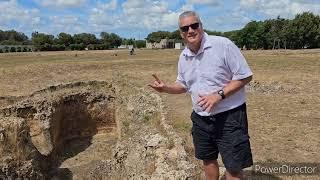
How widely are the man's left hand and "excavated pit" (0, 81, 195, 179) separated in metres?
1.54

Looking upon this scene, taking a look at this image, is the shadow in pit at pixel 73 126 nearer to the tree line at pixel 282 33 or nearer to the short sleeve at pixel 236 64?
the short sleeve at pixel 236 64

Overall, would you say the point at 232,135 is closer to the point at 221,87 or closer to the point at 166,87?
the point at 221,87

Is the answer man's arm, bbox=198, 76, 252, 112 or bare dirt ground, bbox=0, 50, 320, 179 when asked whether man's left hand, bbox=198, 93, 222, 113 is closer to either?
man's arm, bbox=198, 76, 252, 112

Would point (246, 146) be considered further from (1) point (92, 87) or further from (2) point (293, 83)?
(2) point (293, 83)

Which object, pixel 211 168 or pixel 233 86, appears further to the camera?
pixel 211 168

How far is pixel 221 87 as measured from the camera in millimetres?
5398

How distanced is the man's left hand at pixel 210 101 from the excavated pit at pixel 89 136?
60.8 inches

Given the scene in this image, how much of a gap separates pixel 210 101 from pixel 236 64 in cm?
54

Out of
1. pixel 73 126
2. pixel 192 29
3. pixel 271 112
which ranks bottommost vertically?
pixel 73 126

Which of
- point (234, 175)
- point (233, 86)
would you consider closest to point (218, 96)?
point (233, 86)

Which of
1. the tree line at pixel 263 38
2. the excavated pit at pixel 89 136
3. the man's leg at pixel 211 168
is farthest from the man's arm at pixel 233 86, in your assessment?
the tree line at pixel 263 38

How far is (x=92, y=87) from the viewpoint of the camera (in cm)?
2264

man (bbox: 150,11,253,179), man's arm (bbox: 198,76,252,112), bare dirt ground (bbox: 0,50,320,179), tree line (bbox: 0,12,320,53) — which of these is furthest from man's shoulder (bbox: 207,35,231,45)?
tree line (bbox: 0,12,320,53)

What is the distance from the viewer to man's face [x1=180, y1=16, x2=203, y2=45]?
5371 millimetres
